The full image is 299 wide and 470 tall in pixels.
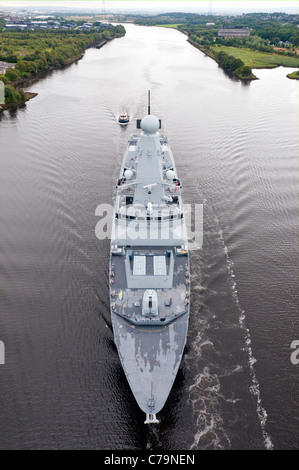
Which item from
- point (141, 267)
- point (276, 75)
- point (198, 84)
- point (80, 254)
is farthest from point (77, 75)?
point (141, 267)

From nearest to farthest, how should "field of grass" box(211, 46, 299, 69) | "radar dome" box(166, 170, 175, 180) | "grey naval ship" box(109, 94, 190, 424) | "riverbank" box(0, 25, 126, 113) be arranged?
1. "grey naval ship" box(109, 94, 190, 424)
2. "radar dome" box(166, 170, 175, 180)
3. "riverbank" box(0, 25, 126, 113)
4. "field of grass" box(211, 46, 299, 69)

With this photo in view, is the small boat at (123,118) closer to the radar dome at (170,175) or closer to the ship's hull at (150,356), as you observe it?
the radar dome at (170,175)

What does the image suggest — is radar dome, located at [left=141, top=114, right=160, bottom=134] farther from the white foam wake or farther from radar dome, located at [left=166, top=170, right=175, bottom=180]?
the white foam wake

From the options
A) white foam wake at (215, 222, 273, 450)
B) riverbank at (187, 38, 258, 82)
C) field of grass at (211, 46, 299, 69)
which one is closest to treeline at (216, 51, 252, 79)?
riverbank at (187, 38, 258, 82)

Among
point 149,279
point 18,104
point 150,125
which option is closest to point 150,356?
point 149,279

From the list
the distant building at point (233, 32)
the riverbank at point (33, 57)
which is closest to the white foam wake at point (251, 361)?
the riverbank at point (33, 57)

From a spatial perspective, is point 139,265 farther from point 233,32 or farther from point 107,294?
point 233,32
